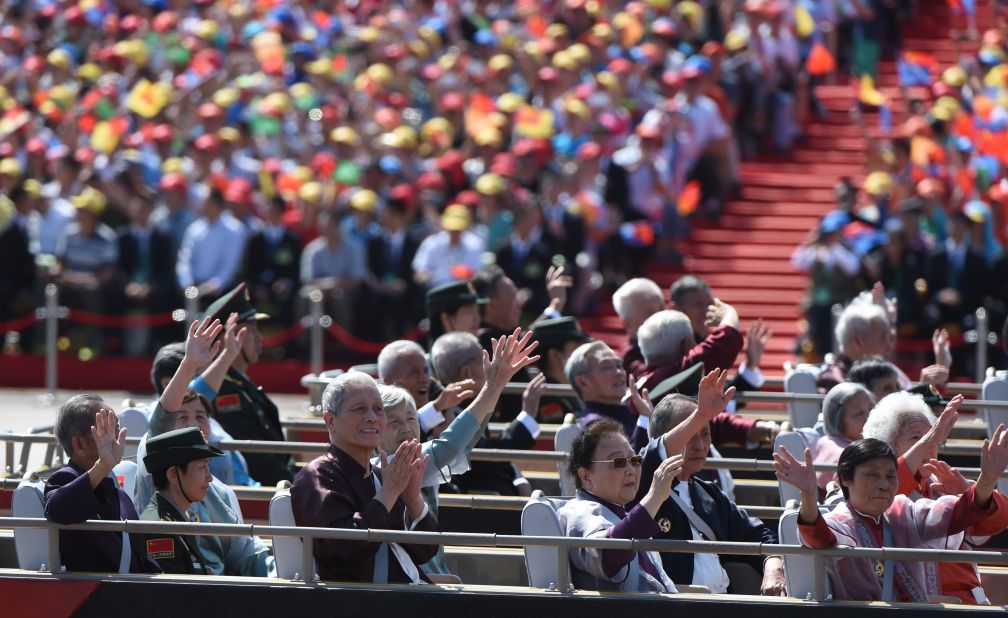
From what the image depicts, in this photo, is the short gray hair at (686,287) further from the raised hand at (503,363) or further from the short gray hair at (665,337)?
the raised hand at (503,363)

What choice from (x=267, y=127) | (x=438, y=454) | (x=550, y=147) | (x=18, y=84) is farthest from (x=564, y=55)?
(x=438, y=454)

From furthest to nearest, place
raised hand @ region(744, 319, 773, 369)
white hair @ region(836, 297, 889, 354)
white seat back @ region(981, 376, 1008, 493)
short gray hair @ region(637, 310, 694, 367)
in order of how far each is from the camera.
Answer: white hair @ region(836, 297, 889, 354), raised hand @ region(744, 319, 773, 369), white seat back @ region(981, 376, 1008, 493), short gray hair @ region(637, 310, 694, 367)

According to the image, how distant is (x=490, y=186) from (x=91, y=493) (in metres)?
9.78

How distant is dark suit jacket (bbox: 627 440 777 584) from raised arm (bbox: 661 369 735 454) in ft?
0.33

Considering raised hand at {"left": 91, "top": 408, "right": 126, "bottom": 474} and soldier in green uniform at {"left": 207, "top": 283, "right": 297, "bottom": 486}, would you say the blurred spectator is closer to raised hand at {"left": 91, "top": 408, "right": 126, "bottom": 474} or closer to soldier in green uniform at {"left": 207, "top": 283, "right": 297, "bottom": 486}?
soldier in green uniform at {"left": 207, "top": 283, "right": 297, "bottom": 486}

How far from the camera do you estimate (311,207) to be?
17.6 metres

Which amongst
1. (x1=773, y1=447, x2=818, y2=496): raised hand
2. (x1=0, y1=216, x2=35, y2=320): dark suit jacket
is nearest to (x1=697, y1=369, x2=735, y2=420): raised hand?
(x1=773, y1=447, x2=818, y2=496): raised hand

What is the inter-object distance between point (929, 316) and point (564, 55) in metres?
5.18

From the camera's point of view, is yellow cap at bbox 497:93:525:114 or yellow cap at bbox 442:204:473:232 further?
yellow cap at bbox 497:93:525:114

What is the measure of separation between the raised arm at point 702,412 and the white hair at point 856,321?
120 inches

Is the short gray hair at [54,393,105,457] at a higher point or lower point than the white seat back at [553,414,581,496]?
higher

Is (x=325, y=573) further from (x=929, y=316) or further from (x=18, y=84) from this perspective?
(x=18, y=84)

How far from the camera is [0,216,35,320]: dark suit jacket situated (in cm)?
1758

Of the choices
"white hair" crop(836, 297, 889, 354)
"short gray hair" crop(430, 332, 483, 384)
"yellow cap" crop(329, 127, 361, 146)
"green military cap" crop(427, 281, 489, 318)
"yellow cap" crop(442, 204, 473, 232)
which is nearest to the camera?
"short gray hair" crop(430, 332, 483, 384)
